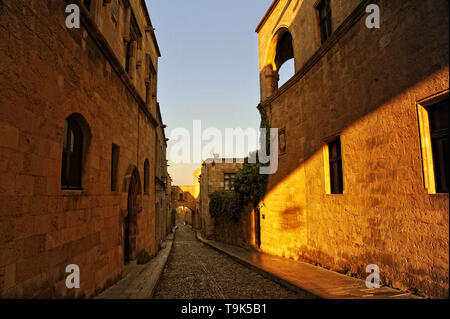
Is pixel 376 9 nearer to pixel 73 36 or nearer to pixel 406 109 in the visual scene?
pixel 406 109

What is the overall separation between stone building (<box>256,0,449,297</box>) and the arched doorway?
5.16 meters

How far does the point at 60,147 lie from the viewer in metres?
3.91

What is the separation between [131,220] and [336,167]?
6.39 metres

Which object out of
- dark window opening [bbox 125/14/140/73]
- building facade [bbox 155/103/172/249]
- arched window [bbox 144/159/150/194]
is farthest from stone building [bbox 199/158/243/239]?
dark window opening [bbox 125/14/140/73]

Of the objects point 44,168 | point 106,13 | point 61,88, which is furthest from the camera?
point 106,13

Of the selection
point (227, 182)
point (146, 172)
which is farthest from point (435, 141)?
point (227, 182)

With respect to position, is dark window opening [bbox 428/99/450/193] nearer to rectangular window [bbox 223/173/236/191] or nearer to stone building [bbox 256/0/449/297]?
stone building [bbox 256/0/449/297]

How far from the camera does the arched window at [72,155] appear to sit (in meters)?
4.43

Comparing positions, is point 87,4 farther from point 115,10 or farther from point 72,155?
point 72,155

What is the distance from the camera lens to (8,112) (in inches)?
114

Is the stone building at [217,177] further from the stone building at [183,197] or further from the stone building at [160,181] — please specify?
the stone building at [183,197]

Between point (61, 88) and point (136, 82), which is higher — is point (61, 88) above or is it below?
below

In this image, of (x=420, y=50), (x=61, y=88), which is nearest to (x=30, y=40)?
(x=61, y=88)

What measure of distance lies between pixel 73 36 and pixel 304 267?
295 inches
